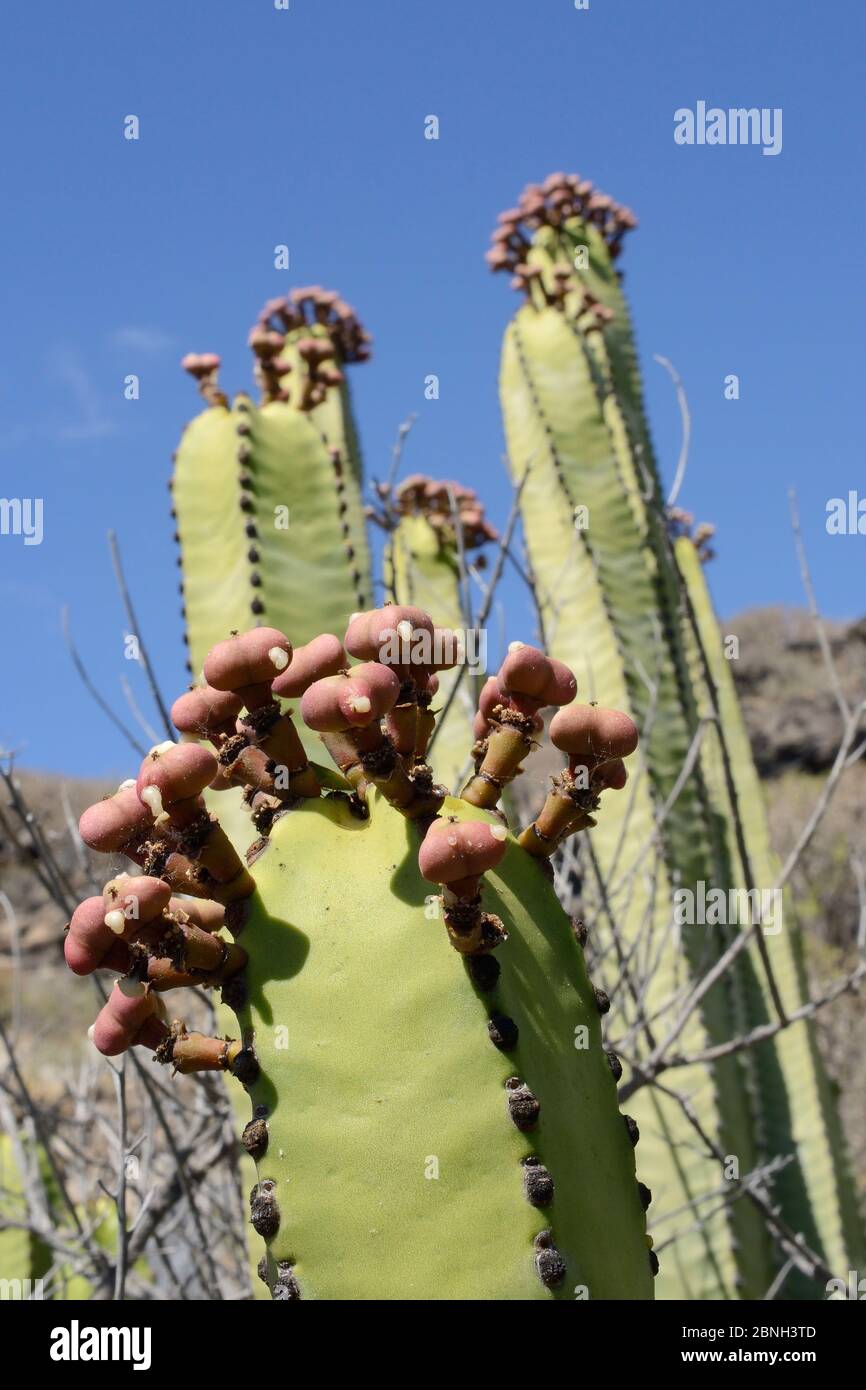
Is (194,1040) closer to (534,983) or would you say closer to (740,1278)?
(534,983)

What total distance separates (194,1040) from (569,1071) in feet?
1.33

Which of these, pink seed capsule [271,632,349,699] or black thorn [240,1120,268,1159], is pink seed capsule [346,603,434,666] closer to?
pink seed capsule [271,632,349,699]

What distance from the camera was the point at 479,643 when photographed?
8.23ft

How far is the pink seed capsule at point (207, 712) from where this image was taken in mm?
1448

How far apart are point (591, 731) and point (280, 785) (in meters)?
0.37

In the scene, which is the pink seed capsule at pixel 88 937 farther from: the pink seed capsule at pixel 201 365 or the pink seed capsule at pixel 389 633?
the pink seed capsule at pixel 201 365

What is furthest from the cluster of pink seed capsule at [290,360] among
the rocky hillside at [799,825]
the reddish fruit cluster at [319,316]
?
the rocky hillside at [799,825]

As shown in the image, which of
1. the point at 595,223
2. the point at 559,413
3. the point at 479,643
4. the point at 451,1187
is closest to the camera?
the point at 451,1187

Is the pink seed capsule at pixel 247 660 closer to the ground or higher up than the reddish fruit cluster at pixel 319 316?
closer to the ground

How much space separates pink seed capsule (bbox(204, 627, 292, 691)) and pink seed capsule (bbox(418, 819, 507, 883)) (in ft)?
0.89

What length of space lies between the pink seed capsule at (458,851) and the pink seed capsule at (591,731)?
0.63 feet

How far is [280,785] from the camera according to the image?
148 centimetres

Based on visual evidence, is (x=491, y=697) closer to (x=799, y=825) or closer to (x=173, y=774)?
(x=173, y=774)
